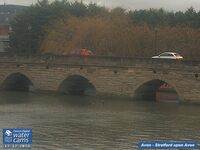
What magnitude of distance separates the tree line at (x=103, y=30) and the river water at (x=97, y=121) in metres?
16.8

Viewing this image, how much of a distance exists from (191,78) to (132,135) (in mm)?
15403

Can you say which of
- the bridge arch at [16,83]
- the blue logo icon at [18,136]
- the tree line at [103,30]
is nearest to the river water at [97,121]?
the blue logo icon at [18,136]

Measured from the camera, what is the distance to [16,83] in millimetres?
58938

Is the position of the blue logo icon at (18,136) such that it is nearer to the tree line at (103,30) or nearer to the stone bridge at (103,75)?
the stone bridge at (103,75)

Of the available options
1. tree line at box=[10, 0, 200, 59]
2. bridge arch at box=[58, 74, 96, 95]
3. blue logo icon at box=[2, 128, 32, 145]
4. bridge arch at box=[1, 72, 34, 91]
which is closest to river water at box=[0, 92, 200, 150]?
bridge arch at box=[58, 74, 96, 95]

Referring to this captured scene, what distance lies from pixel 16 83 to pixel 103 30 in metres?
14.2

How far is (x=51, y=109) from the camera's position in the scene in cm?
4138

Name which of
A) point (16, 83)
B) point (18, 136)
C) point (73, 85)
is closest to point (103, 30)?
point (16, 83)

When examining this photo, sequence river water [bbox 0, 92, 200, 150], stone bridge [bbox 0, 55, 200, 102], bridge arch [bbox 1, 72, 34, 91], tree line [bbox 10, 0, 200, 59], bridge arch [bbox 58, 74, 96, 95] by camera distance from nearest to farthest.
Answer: river water [bbox 0, 92, 200, 150]
stone bridge [bbox 0, 55, 200, 102]
bridge arch [bbox 58, 74, 96, 95]
bridge arch [bbox 1, 72, 34, 91]
tree line [bbox 10, 0, 200, 59]

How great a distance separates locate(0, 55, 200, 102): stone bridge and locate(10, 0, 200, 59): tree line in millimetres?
8866

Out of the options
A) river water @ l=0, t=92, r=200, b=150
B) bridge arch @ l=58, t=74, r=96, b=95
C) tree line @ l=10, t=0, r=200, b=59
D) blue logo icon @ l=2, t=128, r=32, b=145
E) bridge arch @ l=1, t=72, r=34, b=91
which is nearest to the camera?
blue logo icon @ l=2, t=128, r=32, b=145

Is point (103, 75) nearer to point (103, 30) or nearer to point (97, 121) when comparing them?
point (97, 121)

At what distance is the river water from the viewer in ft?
94.0

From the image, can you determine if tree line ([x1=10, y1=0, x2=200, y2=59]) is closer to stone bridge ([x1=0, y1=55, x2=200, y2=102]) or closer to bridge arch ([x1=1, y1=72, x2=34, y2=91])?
bridge arch ([x1=1, y1=72, x2=34, y2=91])
